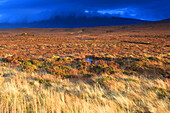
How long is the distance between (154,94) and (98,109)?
2.00m

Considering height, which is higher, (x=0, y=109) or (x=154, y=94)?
(x=0, y=109)

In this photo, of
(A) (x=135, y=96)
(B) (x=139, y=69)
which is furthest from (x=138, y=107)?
(B) (x=139, y=69)

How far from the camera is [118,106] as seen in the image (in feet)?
9.46

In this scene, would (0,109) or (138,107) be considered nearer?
(0,109)

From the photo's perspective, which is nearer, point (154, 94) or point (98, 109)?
point (98, 109)

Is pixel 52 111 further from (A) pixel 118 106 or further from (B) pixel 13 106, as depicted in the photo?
(A) pixel 118 106

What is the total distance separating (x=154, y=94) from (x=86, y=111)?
228cm

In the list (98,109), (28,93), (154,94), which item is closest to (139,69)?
(154,94)

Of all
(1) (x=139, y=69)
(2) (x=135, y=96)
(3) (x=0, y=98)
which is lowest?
(1) (x=139, y=69)

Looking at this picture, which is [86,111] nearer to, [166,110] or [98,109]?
[98,109]

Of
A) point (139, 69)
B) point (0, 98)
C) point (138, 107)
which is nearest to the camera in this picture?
point (138, 107)

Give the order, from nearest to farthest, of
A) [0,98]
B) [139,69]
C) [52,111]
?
[52,111], [0,98], [139,69]

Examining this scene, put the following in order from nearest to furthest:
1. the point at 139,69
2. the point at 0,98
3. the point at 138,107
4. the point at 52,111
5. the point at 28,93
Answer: the point at 52,111, the point at 138,107, the point at 0,98, the point at 28,93, the point at 139,69

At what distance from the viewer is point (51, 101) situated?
2.92 metres
